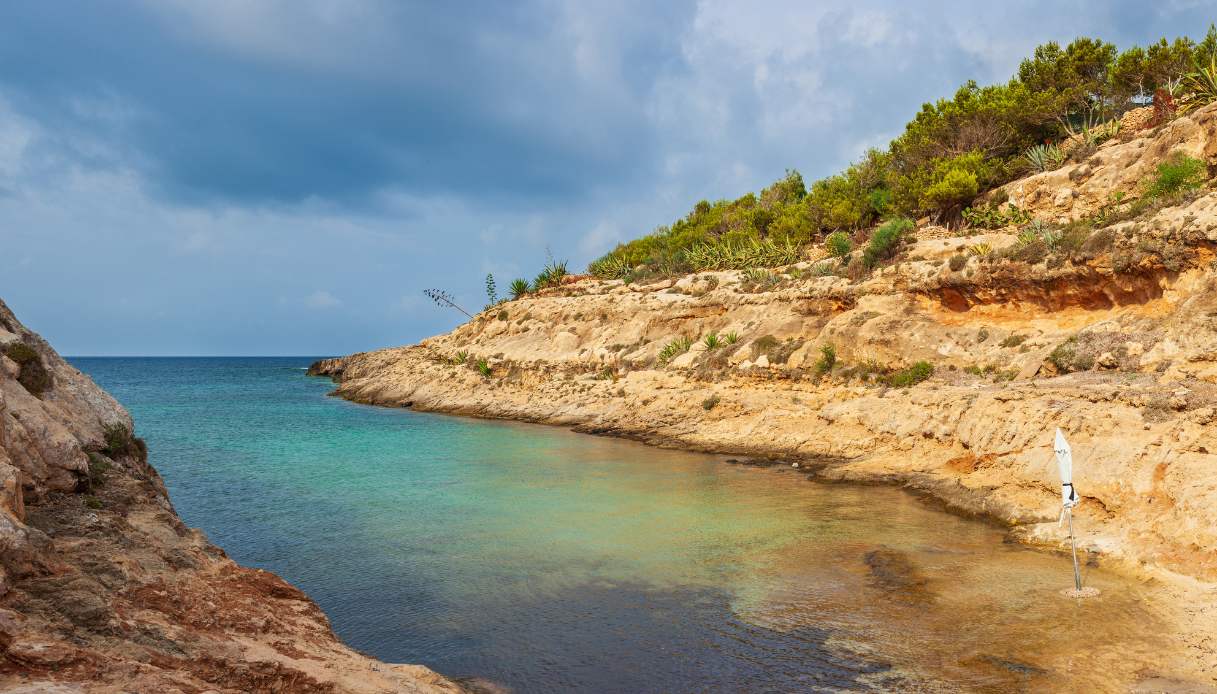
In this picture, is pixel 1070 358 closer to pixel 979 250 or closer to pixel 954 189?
pixel 979 250

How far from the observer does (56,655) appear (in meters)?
3.73

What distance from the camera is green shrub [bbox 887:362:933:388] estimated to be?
21.1 metres

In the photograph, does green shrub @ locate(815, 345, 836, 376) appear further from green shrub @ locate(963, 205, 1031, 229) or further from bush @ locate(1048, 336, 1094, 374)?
green shrub @ locate(963, 205, 1031, 229)

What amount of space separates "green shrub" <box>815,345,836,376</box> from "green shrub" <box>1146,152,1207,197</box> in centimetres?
1048

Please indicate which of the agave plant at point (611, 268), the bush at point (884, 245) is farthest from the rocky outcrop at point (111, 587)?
the agave plant at point (611, 268)

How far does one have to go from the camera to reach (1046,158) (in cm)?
3100

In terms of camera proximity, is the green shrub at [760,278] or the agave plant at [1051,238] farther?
the green shrub at [760,278]

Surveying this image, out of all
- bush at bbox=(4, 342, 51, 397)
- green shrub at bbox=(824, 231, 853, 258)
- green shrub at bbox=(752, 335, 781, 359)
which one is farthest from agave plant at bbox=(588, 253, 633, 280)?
bush at bbox=(4, 342, 51, 397)

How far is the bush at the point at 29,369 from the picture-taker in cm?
727

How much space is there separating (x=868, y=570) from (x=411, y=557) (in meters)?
7.75

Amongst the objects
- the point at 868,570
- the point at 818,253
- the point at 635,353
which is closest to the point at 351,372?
the point at 635,353

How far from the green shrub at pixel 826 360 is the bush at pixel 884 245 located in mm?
5081

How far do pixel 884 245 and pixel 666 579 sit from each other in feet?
68.9

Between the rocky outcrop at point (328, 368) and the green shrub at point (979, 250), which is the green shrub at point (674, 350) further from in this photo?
the rocky outcrop at point (328, 368)
